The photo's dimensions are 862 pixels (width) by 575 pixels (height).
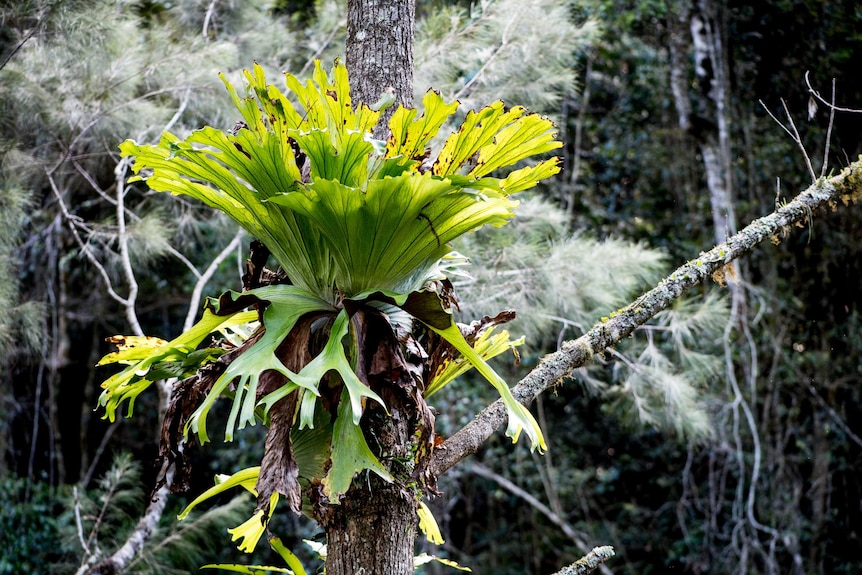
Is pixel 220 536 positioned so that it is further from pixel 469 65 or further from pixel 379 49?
pixel 379 49

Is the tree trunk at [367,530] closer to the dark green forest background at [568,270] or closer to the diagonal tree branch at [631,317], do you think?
the diagonal tree branch at [631,317]

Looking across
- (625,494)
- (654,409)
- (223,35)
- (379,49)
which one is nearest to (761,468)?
(625,494)

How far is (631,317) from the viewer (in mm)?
1500

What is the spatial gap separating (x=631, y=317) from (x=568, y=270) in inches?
69.5

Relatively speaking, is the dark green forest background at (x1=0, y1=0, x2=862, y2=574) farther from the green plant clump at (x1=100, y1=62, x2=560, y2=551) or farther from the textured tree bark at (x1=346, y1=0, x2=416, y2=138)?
the green plant clump at (x1=100, y1=62, x2=560, y2=551)

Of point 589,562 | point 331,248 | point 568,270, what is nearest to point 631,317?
point 589,562

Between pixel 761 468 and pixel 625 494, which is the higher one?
pixel 761 468

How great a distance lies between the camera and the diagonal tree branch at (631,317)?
1.42 metres

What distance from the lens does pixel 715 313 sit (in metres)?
3.46

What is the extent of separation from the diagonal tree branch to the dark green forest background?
5.36 ft

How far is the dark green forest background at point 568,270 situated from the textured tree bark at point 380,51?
169 centimetres

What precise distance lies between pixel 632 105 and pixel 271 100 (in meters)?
5.11

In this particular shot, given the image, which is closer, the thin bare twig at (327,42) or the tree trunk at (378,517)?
the tree trunk at (378,517)

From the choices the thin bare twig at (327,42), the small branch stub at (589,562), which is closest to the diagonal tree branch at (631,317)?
the small branch stub at (589,562)
